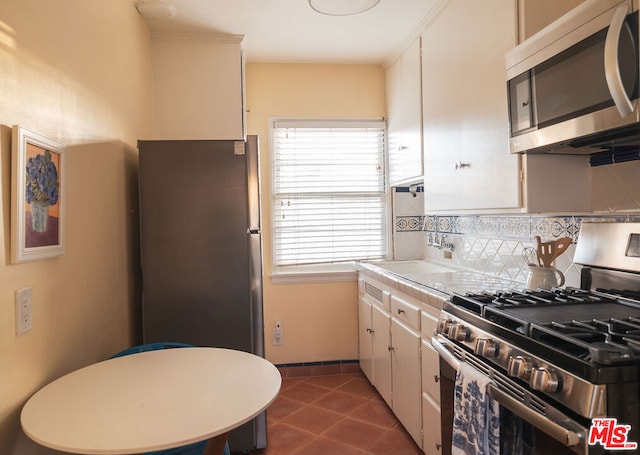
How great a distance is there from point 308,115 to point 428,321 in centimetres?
213

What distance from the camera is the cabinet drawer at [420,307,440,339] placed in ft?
6.54

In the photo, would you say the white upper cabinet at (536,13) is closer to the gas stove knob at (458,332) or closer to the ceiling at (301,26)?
the ceiling at (301,26)

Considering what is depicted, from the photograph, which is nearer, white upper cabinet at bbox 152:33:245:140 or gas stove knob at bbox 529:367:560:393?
gas stove knob at bbox 529:367:560:393

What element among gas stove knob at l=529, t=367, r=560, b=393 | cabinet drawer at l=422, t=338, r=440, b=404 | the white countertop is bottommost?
cabinet drawer at l=422, t=338, r=440, b=404

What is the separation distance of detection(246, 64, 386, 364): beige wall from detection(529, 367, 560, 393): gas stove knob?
2512mm

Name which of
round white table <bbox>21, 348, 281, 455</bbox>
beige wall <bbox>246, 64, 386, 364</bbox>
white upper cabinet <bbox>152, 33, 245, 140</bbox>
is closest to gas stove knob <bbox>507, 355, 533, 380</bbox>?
round white table <bbox>21, 348, 281, 455</bbox>

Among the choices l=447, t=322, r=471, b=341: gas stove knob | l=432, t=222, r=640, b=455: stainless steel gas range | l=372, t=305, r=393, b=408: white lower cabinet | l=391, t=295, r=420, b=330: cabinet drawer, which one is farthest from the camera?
l=372, t=305, r=393, b=408: white lower cabinet

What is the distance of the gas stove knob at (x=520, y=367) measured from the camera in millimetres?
1124

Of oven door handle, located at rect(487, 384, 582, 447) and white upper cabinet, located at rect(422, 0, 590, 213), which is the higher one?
white upper cabinet, located at rect(422, 0, 590, 213)

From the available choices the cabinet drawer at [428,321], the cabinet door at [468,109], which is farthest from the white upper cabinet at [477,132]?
the cabinet drawer at [428,321]

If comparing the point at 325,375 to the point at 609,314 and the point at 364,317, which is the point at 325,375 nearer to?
the point at 364,317

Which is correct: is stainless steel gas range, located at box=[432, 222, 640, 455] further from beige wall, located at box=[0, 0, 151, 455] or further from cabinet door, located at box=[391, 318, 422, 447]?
beige wall, located at box=[0, 0, 151, 455]

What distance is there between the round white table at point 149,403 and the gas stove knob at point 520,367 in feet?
2.24

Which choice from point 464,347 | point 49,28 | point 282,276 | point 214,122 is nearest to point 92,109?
point 49,28
